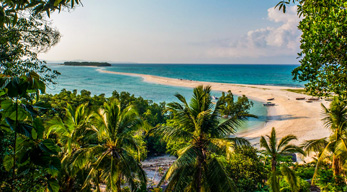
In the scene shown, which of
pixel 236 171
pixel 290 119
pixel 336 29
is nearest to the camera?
pixel 336 29

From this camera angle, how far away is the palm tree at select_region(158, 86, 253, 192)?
27.1 ft

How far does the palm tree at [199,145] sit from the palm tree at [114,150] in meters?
1.38

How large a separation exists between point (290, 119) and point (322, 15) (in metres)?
30.5

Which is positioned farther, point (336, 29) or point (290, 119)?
point (290, 119)

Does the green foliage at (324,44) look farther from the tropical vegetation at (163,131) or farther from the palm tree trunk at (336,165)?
the palm tree trunk at (336,165)

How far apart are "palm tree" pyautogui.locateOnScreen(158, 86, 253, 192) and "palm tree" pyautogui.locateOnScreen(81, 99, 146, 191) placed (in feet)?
4.52

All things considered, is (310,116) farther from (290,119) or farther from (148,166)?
(148,166)

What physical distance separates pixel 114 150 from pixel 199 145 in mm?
3456

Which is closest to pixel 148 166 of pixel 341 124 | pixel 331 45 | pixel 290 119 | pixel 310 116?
pixel 341 124

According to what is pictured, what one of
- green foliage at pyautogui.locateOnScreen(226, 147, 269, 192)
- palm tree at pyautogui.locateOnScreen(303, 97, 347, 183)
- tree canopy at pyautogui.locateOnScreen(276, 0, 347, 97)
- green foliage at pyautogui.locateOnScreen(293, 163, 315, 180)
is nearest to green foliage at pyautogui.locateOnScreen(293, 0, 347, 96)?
tree canopy at pyautogui.locateOnScreen(276, 0, 347, 97)

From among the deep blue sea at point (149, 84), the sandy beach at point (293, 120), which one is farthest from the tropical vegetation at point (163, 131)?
the sandy beach at point (293, 120)

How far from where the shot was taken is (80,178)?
10391 mm

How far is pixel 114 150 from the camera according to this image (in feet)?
29.9

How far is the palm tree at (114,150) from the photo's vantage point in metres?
8.73
